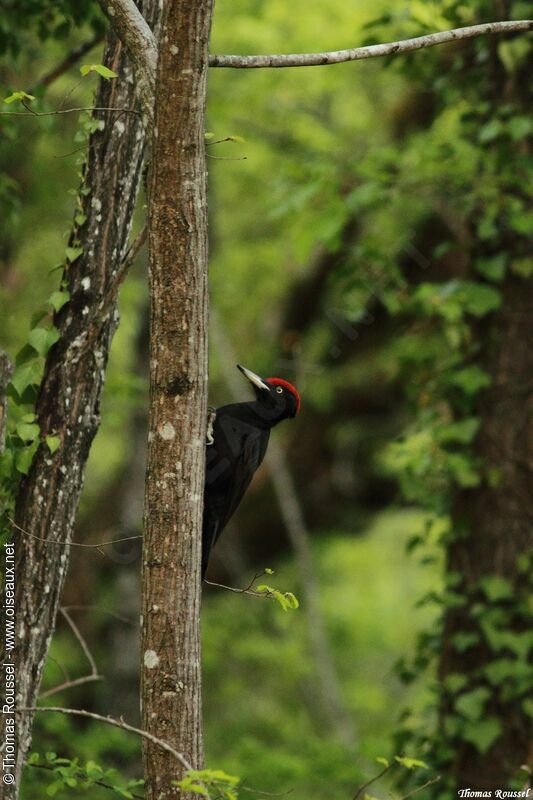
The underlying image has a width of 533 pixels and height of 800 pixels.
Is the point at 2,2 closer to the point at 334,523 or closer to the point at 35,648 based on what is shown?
the point at 35,648

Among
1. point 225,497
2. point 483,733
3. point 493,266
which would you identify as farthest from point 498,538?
point 225,497

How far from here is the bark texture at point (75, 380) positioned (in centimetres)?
259

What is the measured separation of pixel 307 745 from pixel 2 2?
4.48m

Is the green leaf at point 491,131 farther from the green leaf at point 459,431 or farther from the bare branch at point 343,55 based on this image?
the bare branch at point 343,55

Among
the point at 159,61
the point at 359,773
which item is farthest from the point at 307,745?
the point at 159,61

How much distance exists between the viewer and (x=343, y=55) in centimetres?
226

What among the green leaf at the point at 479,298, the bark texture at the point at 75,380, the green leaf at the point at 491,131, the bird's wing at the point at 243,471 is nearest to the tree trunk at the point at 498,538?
the green leaf at the point at 479,298

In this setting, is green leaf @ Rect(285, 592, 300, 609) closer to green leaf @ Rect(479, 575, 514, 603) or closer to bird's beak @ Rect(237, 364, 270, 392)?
bird's beak @ Rect(237, 364, 270, 392)

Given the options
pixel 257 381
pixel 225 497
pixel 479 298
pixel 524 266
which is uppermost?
pixel 524 266

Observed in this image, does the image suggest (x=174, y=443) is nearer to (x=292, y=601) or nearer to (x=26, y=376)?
(x=292, y=601)

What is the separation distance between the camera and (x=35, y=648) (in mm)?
2586

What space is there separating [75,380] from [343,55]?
110 centimetres

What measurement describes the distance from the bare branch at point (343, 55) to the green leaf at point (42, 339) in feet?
2.85

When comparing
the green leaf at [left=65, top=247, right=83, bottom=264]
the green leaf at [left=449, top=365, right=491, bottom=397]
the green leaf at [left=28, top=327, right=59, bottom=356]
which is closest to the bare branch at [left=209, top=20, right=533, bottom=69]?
the green leaf at [left=65, top=247, right=83, bottom=264]
